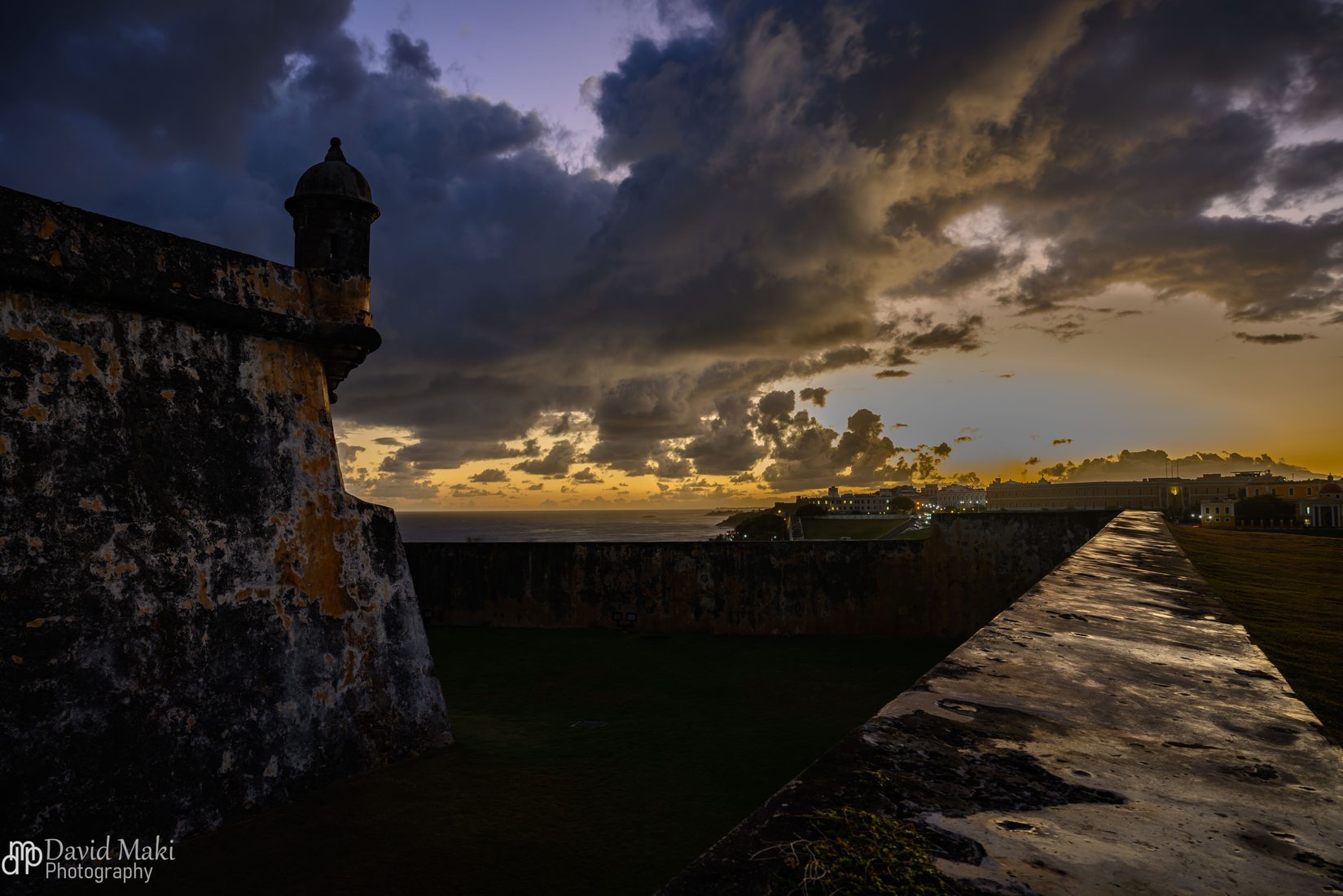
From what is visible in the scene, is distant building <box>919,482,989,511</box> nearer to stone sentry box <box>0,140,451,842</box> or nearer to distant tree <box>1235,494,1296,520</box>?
distant tree <box>1235,494,1296,520</box>

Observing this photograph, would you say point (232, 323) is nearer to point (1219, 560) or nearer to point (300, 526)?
point (300, 526)

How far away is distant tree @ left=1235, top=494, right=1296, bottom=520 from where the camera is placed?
208 ft

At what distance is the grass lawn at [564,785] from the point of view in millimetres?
3164

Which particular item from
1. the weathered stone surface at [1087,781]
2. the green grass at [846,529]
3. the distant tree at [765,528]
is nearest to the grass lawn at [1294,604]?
the weathered stone surface at [1087,781]

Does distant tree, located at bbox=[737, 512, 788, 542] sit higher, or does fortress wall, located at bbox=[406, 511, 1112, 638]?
fortress wall, located at bbox=[406, 511, 1112, 638]

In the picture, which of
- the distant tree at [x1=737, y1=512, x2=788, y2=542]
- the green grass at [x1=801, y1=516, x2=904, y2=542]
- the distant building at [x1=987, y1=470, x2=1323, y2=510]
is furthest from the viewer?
the distant building at [x1=987, y1=470, x2=1323, y2=510]

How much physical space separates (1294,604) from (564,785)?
5385 millimetres

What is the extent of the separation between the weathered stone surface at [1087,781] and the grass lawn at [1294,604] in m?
0.42

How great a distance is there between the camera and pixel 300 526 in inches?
172

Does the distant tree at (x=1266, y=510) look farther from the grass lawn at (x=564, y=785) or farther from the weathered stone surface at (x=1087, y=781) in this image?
the weathered stone surface at (x=1087, y=781)

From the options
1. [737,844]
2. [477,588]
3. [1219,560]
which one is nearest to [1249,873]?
[737,844]

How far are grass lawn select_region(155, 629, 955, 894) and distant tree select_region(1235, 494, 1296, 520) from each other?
7780cm

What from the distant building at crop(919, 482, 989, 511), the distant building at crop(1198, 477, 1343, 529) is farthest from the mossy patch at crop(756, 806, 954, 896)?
the distant building at crop(919, 482, 989, 511)

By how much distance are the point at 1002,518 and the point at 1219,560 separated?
284 centimetres
